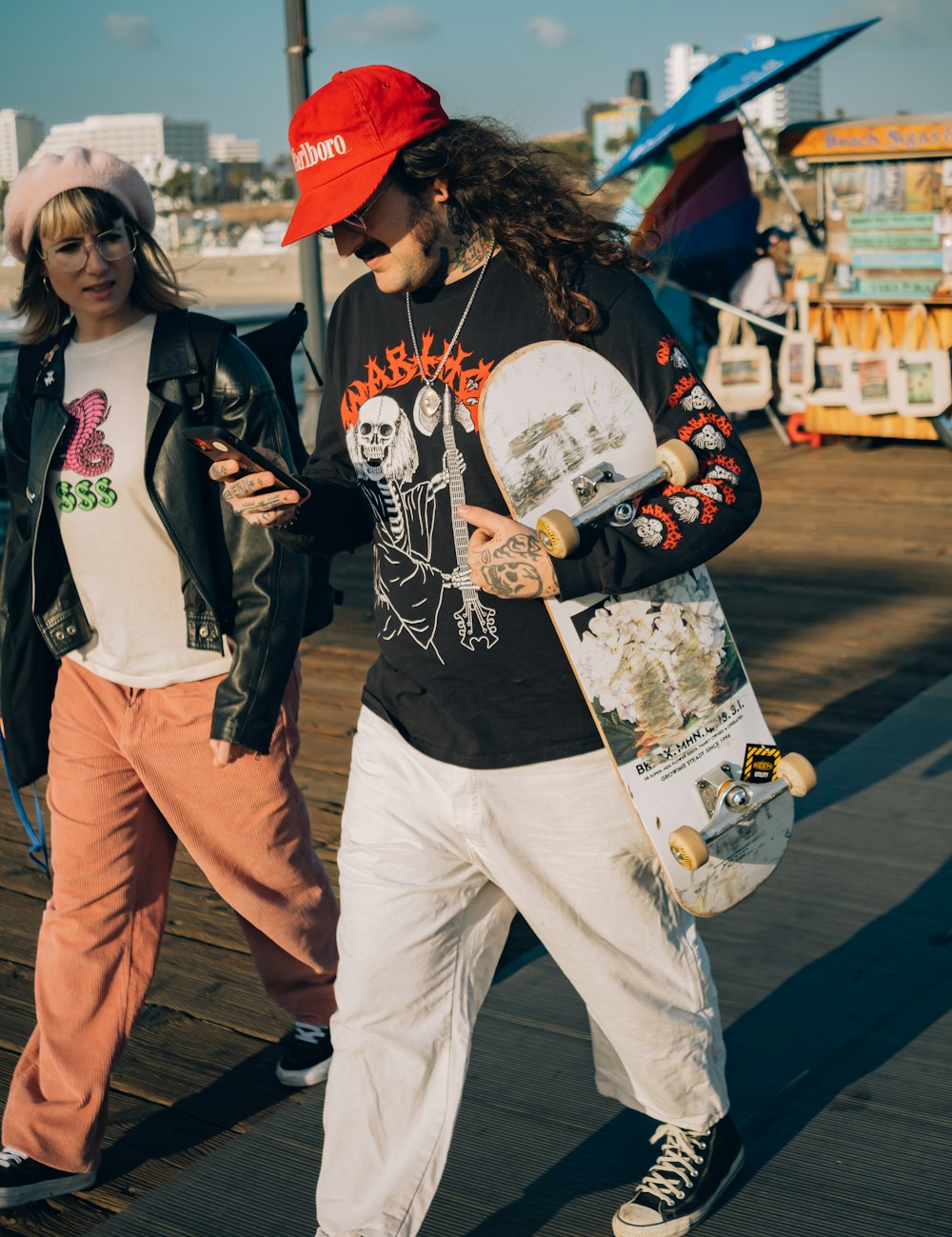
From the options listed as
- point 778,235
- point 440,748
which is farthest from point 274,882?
point 778,235

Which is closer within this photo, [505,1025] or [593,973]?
[593,973]

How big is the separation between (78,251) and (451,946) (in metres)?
1.47

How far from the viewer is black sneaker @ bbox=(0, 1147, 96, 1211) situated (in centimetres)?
252

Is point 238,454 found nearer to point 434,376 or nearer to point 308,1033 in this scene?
point 434,376

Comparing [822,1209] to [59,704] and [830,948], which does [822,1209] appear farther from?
[59,704]

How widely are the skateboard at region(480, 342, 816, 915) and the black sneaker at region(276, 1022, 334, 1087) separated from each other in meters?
1.14

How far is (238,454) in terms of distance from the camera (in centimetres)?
211

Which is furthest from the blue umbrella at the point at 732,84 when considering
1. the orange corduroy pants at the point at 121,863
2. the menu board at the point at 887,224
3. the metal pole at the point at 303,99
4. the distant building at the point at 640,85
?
the distant building at the point at 640,85

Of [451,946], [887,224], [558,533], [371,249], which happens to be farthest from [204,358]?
[887,224]

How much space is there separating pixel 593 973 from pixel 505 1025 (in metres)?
0.98

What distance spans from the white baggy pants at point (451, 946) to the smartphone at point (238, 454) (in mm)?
403

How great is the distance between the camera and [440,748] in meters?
2.10

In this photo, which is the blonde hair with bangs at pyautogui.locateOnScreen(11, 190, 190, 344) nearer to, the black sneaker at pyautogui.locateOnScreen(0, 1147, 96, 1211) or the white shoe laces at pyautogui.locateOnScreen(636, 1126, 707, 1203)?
the black sneaker at pyautogui.locateOnScreen(0, 1147, 96, 1211)

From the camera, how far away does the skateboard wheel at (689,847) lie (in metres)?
2.04
